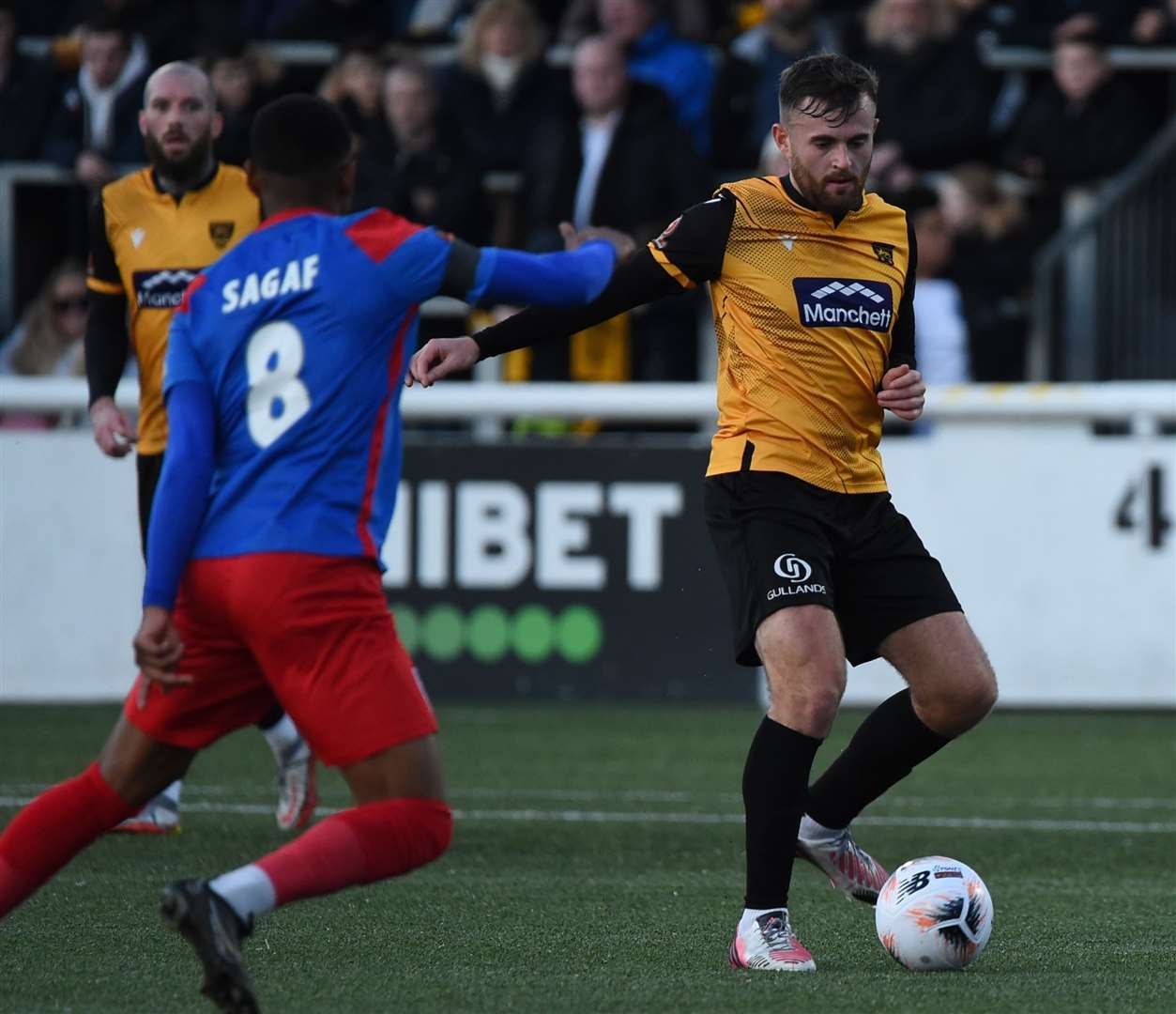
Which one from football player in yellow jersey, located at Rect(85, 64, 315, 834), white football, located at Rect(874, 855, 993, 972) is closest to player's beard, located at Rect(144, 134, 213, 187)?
football player in yellow jersey, located at Rect(85, 64, 315, 834)

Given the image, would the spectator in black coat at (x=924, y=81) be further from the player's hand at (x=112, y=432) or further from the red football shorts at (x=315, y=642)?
the red football shorts at (x=315, y=642)

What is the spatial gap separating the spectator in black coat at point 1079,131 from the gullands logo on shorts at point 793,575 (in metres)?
8.44

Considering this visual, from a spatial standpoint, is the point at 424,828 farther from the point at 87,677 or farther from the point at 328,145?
the point at 87,677

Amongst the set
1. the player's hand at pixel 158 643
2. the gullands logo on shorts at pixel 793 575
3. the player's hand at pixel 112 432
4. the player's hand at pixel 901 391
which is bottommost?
the gullands logo on shorts at pixel 793 575

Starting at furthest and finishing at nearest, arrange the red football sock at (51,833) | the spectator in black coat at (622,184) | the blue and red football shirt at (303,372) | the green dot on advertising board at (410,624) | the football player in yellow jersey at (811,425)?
the spectator in black coat at (622,184)
the green dot on advertising board at (410,624)
the football player in yellow jersey at (811,425)
the red football sock at (51,833)
the blue and red football shirt at (303,372)

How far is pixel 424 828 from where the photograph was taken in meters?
4.27

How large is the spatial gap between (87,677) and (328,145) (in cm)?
722

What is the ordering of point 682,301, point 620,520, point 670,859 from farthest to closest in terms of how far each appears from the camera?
point 682,301 → point 620,520 → point 670,859

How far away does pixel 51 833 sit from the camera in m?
4.45

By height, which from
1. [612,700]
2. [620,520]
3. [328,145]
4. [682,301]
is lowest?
[612,700]

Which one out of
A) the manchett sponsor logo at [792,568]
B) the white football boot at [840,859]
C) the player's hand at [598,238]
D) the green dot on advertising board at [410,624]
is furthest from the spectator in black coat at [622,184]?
the player's hand at [598,238]

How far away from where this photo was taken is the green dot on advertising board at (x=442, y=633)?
1110cm

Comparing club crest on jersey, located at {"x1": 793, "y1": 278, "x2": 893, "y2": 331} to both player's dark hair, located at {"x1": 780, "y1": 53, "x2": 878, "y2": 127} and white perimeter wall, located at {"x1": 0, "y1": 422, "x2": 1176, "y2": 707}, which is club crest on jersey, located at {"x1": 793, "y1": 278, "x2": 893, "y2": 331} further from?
white perimeter wall, located at {"x1": 0, "y1": 422, "x2": 1176, "y2": 707}

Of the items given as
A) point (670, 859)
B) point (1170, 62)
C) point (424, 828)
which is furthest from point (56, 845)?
point (1170, 62)
